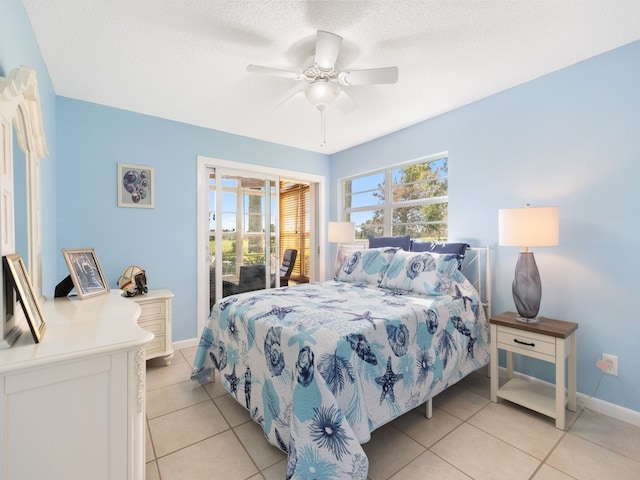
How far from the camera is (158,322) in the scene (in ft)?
9.11

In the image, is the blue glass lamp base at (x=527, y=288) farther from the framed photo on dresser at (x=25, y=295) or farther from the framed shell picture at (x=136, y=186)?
A: the framed shell picture at (x=136, y=186)

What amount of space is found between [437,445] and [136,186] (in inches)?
133

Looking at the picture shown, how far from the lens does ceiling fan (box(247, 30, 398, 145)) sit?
68.8 inches

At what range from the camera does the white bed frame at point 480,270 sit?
8.52 ft

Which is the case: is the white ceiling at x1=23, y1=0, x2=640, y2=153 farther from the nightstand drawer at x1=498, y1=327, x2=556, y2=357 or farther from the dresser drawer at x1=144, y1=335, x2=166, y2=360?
the dresser drawer at x1=144, y1=335, x2=166, y2=360

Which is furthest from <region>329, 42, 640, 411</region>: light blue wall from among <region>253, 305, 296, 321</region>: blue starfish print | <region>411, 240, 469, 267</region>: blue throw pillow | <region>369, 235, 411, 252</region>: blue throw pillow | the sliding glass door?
the sliding glass door

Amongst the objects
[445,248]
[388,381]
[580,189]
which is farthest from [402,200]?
[388,381]

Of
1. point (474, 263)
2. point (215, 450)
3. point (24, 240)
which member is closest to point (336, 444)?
point (215, 450)

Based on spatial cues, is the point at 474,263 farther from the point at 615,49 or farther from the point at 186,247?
the point at 186,247

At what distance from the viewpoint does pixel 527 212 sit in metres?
2.04

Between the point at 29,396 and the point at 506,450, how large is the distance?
2.25m

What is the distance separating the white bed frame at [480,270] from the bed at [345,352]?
0.02 meters

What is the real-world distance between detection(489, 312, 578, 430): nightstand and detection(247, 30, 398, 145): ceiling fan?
6.37 feet

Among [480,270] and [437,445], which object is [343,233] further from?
[437,445]
